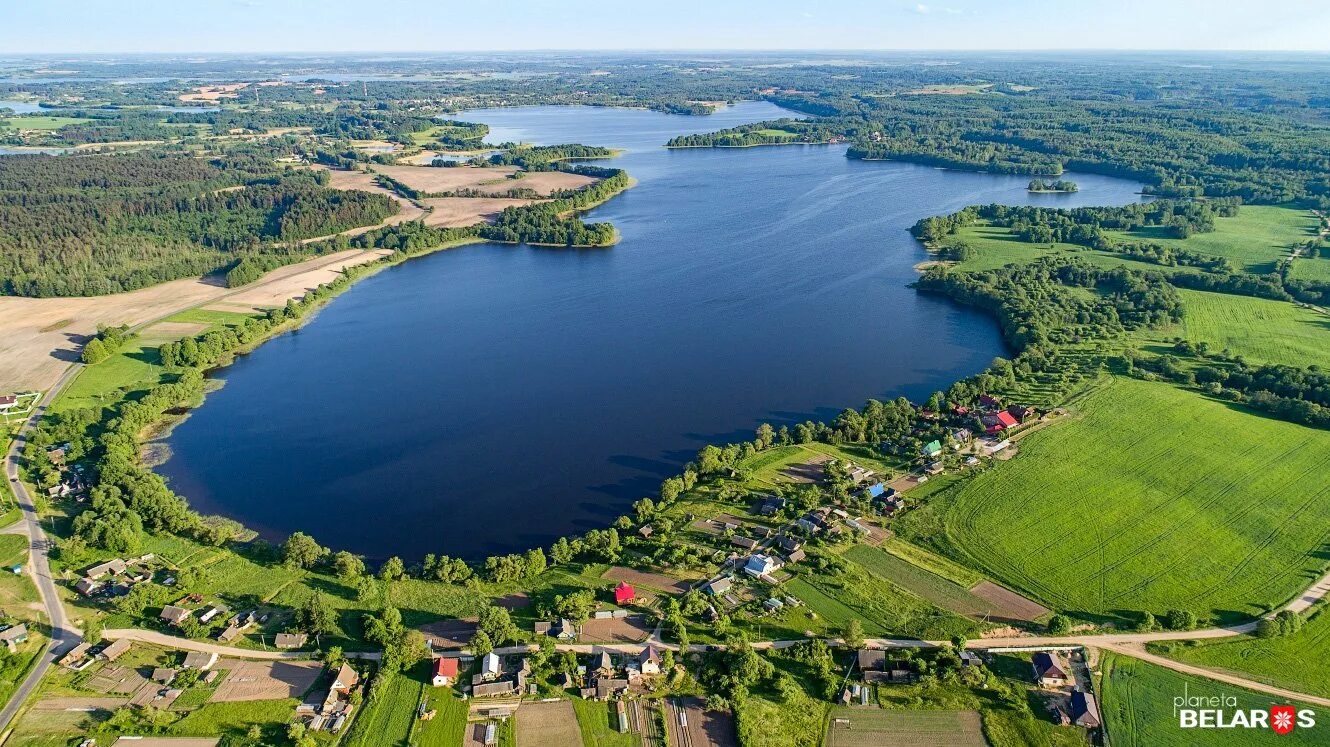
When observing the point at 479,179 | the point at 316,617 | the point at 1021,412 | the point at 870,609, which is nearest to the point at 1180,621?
the point at 870,609

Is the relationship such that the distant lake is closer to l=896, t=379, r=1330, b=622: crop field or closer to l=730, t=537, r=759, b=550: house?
l=730, t=537, r=759, b=550: house

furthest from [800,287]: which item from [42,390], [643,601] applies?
[42,390]

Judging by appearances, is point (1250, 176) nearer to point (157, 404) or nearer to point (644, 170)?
point (644, 170)

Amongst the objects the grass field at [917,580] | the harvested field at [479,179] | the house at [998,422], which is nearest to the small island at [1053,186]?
the harvested field at [479,179]

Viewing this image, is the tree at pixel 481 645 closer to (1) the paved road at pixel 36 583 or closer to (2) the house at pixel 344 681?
(2) the house at pixel 344 681

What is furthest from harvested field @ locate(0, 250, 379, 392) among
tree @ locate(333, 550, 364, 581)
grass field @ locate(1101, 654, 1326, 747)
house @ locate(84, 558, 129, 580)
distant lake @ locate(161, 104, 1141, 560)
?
grass field @ locate(1101, 654, 1326, 747)

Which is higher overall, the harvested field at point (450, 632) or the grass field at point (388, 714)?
the harvested field at point (450, 632)
